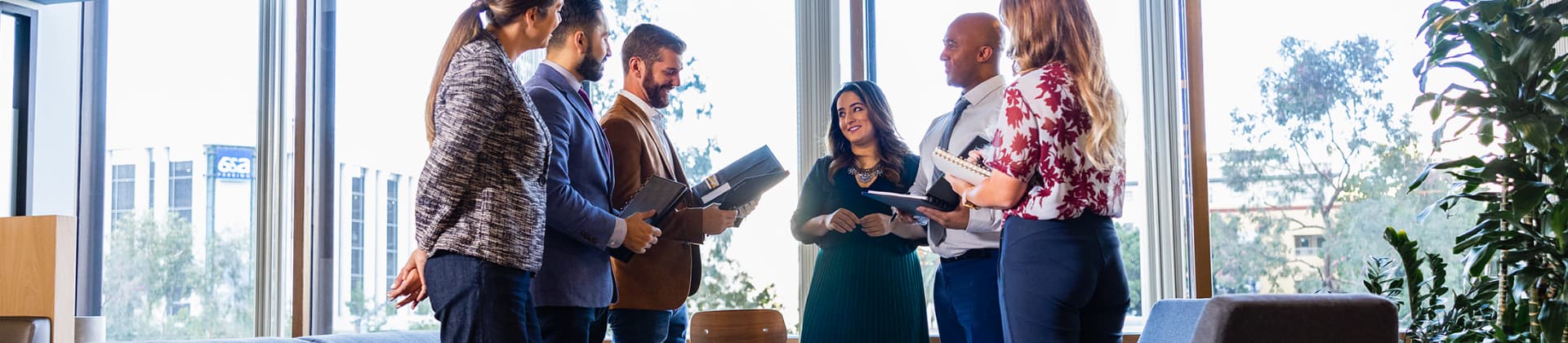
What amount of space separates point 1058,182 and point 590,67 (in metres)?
1.08

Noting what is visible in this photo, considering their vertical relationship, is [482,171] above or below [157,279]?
above

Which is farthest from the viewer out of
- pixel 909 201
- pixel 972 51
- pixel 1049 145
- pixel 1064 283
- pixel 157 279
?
pixel 157 279

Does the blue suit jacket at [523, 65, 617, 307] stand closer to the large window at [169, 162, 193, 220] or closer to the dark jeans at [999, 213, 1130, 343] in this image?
the dark jeans at [999, 213, 1130, 343]

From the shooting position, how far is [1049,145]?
221cm

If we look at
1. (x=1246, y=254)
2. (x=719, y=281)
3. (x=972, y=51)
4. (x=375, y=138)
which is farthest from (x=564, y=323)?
(x=375, y=138)

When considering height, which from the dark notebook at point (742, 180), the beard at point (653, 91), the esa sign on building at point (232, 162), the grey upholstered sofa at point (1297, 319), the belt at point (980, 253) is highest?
the beard at point (653, 91)

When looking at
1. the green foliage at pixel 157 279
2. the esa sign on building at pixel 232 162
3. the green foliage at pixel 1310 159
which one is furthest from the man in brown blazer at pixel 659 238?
the green foliage at pixel 157 279

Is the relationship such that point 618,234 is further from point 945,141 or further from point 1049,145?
point 945,141

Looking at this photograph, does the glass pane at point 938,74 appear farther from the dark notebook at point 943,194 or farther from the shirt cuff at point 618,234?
the shirt cuff at point 618,234

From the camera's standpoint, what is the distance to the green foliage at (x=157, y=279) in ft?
17.2

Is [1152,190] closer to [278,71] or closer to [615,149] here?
[615,149]

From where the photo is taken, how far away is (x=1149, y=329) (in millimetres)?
3605

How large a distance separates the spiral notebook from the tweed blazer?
97 centimetres

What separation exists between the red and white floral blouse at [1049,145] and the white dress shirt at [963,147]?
30.0 inches
